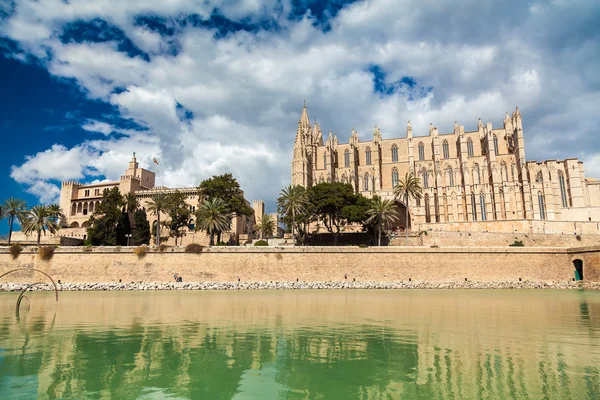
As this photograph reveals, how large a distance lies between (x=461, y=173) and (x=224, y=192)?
115 feet

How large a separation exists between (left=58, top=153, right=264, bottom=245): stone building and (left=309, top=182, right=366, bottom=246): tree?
13.1 meters

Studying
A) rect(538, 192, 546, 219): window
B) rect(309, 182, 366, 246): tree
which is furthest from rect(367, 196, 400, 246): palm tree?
rect(538, 192, 546, 219): window

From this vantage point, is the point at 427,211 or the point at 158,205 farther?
the point at 427,211

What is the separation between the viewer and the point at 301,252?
3769cm

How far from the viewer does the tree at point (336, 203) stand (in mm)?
45906

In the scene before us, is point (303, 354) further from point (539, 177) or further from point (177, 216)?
point (539, 177)

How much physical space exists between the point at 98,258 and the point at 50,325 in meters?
23.1

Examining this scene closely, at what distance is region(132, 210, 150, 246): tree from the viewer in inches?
2044

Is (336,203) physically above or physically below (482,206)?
below

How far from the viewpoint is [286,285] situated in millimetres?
34750

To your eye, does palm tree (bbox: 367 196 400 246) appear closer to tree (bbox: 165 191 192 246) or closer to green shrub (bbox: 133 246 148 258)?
green shrub (bbox: 133 246 148 258)

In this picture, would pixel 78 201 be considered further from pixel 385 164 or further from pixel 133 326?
pixel 133 326

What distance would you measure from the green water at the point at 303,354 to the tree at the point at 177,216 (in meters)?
31.9

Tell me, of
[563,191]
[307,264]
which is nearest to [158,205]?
[307,264]
